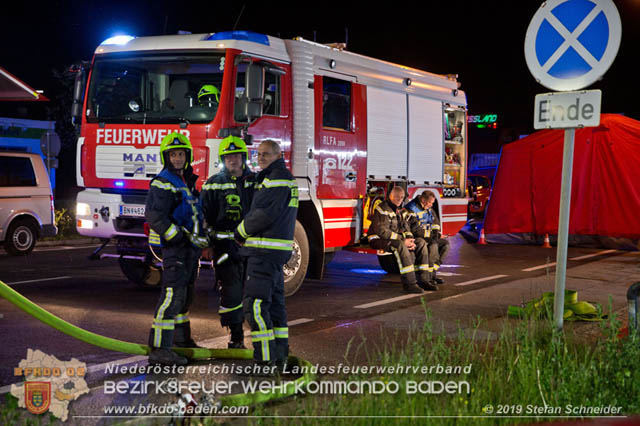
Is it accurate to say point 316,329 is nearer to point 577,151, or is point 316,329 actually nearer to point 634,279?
point 634,279

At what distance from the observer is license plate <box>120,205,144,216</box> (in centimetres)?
880

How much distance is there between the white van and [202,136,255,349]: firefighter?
26.9ft

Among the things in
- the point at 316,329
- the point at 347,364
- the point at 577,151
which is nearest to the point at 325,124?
the point at 316,329

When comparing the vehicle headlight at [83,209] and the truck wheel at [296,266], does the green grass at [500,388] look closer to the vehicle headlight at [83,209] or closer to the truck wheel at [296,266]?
the truck wheel at [296,266]

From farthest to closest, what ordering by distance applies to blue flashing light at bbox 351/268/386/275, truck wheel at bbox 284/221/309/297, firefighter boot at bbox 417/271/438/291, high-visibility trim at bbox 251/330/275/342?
blue flashing light at bbox 351/268/386/275, firefighter boot at bbox 417/271/438/291, truck wheel at bbox 284/221/309/297, high-visibility trim at bbox 251/330/275/342

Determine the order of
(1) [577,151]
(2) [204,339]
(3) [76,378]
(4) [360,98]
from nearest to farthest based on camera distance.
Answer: (3) [76,378], (2) [204,339], (4) [360,98], (1) [577,151]

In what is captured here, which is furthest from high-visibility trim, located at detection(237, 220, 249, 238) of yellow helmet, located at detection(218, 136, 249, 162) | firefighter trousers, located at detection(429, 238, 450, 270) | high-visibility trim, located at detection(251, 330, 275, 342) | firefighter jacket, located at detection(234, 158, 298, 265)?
firefighter trousers, located at detection(429, 238, 450, 270)

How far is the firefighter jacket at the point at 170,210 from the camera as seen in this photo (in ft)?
19.2

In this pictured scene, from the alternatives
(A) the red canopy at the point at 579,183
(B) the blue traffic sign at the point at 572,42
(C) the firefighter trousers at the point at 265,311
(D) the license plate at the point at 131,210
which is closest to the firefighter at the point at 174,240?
(C) the firefighter trousers at the point at 265,311

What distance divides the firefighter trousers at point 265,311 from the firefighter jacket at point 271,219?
89 mm

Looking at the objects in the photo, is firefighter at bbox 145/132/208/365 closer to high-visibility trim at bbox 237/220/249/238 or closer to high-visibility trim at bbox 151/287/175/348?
high-visibility trim at bbox 151/287/175/348

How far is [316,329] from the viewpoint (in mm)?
7461

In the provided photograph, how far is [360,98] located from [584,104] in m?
5.48

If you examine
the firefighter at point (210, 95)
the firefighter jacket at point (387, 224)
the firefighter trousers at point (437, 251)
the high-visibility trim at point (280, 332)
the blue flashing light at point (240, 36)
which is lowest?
the high-visibility trim at point (280, 332)
